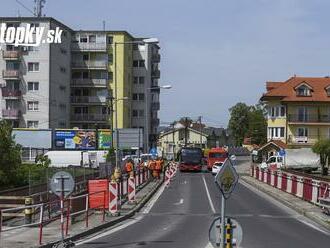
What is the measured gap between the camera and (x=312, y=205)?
29734 mm

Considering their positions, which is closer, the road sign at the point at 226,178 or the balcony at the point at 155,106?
the road sign at the point at 226,178

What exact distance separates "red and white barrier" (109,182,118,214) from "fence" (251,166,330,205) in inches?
315

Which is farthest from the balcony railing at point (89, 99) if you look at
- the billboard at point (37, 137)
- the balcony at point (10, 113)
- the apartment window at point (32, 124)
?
the billboard at point (37, 137)

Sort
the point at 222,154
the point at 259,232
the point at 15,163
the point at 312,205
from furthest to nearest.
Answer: the point at 222,154 → the point at 15,163 → the point at 312,205 → the point at 259,232

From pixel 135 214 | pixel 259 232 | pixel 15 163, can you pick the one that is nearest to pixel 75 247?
pixel 259 232

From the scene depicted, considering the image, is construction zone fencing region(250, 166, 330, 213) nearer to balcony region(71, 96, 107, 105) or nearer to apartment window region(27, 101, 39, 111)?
apartment window region(27, 101, 39, 111)

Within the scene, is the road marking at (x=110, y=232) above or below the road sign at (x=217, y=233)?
below

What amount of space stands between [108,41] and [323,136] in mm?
33273

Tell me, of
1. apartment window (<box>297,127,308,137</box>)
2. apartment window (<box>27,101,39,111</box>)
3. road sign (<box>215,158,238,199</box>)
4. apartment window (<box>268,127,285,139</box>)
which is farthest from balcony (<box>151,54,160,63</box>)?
road sign (<box>215,158,238,199</box>)

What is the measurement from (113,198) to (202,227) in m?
4.24

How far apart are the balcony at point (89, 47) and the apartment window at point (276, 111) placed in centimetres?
2505

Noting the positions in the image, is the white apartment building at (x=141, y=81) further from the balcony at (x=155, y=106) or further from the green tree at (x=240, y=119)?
the green tree at (x=240, y=119)

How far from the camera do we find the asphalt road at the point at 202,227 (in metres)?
16.8

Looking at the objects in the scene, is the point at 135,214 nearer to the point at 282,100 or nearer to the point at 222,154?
the point at 222,154
